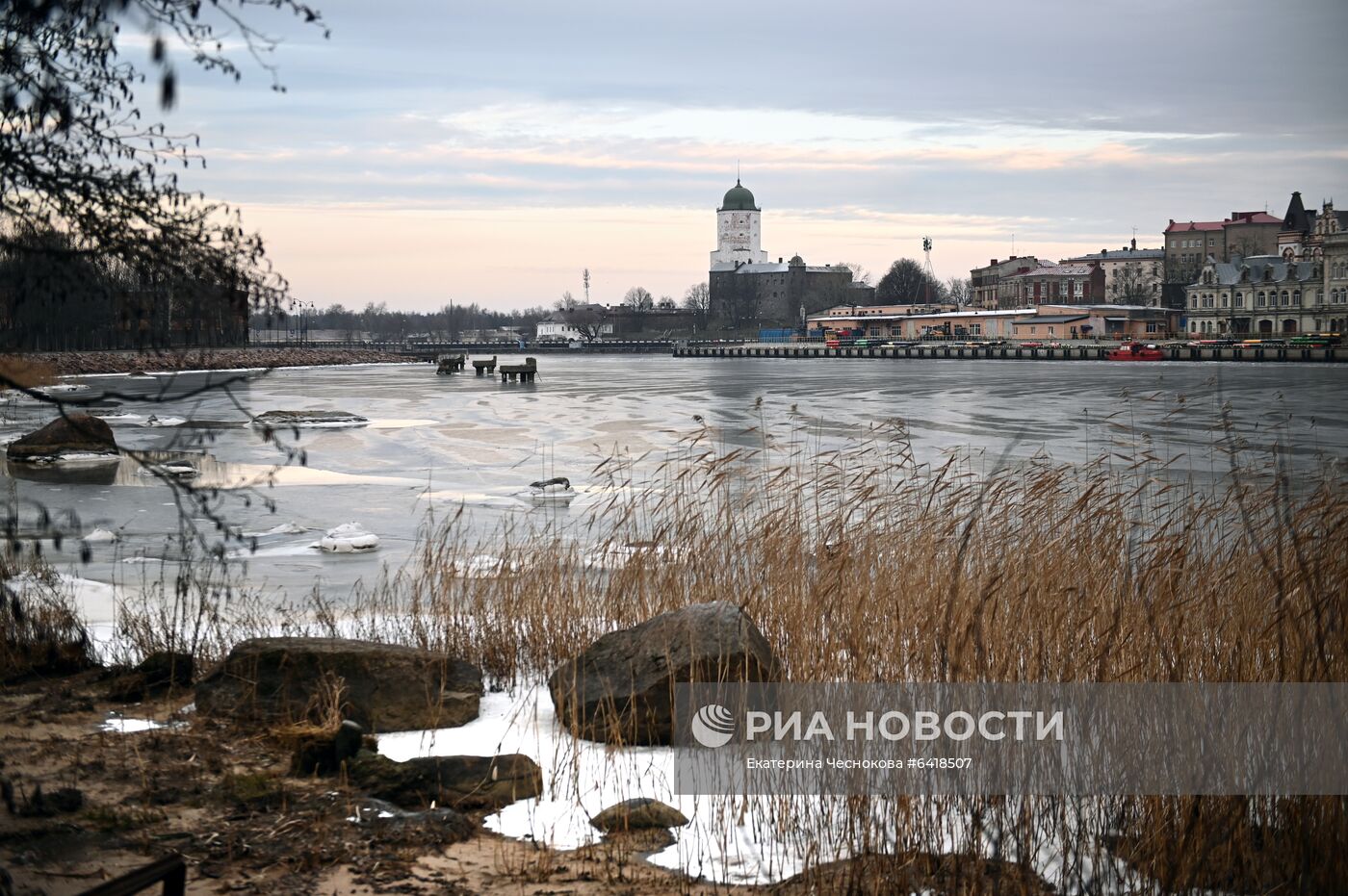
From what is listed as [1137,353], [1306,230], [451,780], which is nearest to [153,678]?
[451,780]

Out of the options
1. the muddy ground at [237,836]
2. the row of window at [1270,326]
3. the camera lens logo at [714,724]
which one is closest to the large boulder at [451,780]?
the muddy ground at [237,836]

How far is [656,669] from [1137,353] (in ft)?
327

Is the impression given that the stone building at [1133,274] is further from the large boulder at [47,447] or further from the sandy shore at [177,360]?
→ the large boulder at [47,447]

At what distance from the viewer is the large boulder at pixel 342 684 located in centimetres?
740

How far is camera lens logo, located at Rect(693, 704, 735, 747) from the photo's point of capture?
693 centimetres

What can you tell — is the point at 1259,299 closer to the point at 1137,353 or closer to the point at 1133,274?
the point at 1137,353

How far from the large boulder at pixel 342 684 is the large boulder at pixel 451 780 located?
0.76m

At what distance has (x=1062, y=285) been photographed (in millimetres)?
166000

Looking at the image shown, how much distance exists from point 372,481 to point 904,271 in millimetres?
179464

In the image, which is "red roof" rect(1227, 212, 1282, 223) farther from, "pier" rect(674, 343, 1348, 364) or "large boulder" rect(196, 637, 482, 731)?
"large boulder" rect(196, 637, 482, 731)

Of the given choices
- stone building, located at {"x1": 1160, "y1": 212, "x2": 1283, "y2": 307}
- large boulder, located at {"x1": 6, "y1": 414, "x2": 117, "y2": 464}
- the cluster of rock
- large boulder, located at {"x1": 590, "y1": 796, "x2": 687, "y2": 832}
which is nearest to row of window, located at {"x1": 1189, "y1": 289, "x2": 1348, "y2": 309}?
stone building, located at {"x1": 1160, "y1": 212, "x2": 1283, "y2": 307}

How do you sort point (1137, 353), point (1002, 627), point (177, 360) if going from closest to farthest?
point (177, 360) < point (1002, 627) < point (1137, 353)

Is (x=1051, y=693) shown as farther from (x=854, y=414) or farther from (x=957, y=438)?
(x=854, y=414)

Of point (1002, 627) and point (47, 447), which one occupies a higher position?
point (1002, 627)
